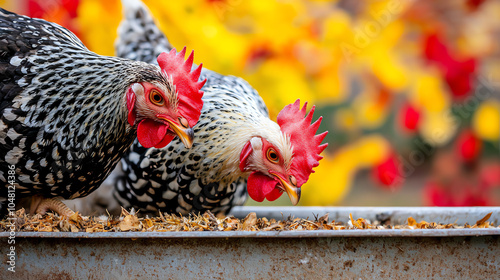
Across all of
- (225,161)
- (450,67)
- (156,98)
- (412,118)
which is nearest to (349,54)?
(450,67)

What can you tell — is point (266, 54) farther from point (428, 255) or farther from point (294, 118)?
point (428, 255)

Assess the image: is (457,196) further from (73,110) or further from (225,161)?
(73,110)

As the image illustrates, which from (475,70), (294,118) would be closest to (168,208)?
(294,118)

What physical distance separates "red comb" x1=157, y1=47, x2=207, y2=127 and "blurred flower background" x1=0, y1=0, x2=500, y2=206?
0.43 meters

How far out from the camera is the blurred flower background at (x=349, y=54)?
2457mm

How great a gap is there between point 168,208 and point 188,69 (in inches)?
25.9

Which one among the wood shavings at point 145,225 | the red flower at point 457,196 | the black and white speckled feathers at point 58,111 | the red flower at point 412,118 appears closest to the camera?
the wood shavings at point 145,225

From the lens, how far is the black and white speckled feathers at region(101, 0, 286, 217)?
2152 mm

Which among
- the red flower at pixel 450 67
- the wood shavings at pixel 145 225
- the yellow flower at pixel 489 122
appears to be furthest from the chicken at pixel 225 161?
the yellow flower at pixel 489 122

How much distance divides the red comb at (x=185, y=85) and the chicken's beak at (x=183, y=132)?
43mm

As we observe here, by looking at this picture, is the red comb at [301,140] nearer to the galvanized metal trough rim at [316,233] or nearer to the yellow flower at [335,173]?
the galvanized metal trough rim at [316,233]

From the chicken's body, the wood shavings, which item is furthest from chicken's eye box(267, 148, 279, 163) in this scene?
the wood shavings

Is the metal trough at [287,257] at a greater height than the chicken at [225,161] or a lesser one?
lesser

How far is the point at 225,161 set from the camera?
7.04 feet
